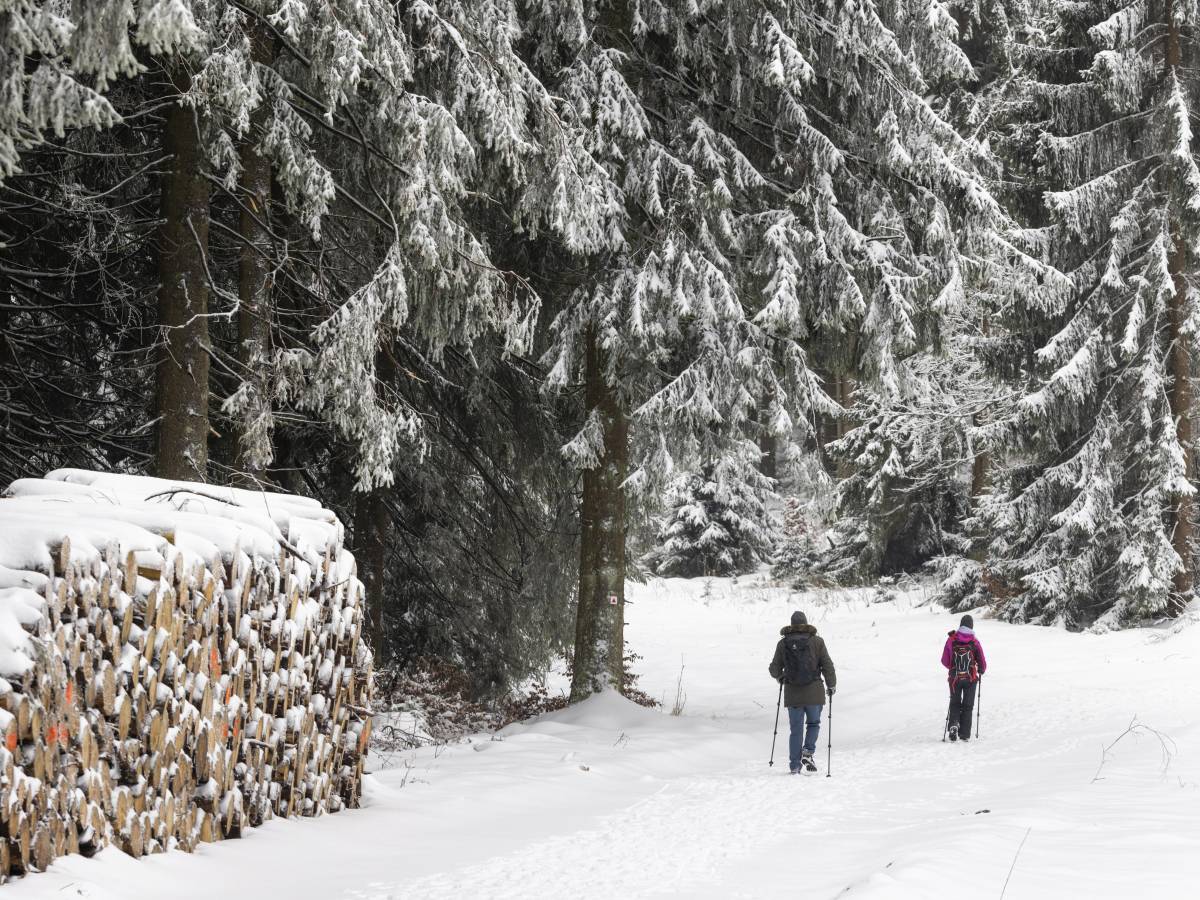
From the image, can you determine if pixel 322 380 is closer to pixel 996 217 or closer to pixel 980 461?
pixel 996 217

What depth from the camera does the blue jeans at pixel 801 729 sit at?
10.8 meters

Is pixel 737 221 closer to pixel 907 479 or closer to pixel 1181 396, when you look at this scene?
pixel 1181 396

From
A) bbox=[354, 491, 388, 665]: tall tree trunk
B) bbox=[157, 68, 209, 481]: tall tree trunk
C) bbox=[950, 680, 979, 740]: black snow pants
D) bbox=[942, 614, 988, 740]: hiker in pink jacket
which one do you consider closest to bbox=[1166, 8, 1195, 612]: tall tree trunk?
bbox=[942, 614, 988, 740]: hiker in pink jacket

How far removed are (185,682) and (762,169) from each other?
31.7 feet

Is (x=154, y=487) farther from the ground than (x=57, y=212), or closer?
closer

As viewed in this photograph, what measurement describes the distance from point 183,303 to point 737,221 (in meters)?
6.14

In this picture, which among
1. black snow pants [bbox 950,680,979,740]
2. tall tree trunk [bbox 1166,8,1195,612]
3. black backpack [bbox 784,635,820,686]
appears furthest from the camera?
tall tree trunk [bbox 1166,8,1195,612]

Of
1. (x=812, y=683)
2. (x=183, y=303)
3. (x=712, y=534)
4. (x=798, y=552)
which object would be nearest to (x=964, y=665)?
(x=812, y=683)

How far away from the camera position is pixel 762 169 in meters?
13.1

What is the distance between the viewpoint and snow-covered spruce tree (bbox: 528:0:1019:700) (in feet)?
36.6

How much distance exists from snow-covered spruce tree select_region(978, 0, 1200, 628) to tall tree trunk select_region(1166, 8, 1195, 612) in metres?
0.03

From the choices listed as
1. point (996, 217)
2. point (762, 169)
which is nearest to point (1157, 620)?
point (996, 217)

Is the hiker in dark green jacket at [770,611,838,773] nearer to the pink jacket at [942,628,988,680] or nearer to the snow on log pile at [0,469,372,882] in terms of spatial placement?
the pink jacket at [942,628,988,680]

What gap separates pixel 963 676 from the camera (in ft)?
41.8
